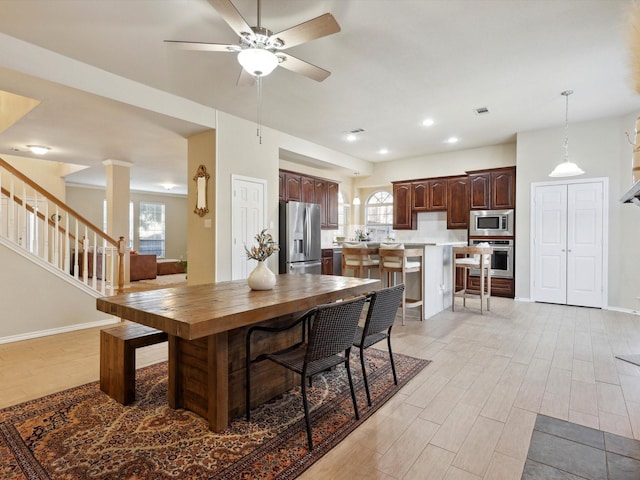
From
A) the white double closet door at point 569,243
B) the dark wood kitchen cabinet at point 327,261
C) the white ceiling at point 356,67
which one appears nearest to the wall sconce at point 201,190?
the white ceiling at point 356,67

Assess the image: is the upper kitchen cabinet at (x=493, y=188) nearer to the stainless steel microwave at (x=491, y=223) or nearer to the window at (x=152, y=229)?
the stainless steel microwave at (x=491, y=223)

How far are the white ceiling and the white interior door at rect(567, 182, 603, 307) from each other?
1.21 meters

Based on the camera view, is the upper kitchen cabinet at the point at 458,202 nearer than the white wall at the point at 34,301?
No

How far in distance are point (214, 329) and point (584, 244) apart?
6.07 m

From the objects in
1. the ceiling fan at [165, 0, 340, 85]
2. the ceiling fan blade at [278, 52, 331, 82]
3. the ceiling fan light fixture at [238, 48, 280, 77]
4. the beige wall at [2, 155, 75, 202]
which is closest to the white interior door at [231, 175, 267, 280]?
the ceiling fan blade at [278, 52, 331, 82]

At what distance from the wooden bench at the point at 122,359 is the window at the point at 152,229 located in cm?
981

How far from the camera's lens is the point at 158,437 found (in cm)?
191

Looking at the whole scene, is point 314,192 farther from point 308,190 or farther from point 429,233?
point 429,233

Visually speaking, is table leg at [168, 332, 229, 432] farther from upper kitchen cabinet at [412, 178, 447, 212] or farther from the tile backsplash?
upper kitchen cabinet at [412, 178, 447, 212]

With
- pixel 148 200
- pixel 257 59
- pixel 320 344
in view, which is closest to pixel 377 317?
pixel 320 344

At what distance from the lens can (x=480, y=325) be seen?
434 cm

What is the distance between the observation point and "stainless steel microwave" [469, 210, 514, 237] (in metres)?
6.26

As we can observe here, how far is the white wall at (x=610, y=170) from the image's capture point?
503 centimetres

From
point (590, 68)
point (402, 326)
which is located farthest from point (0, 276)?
point (590, 68)
